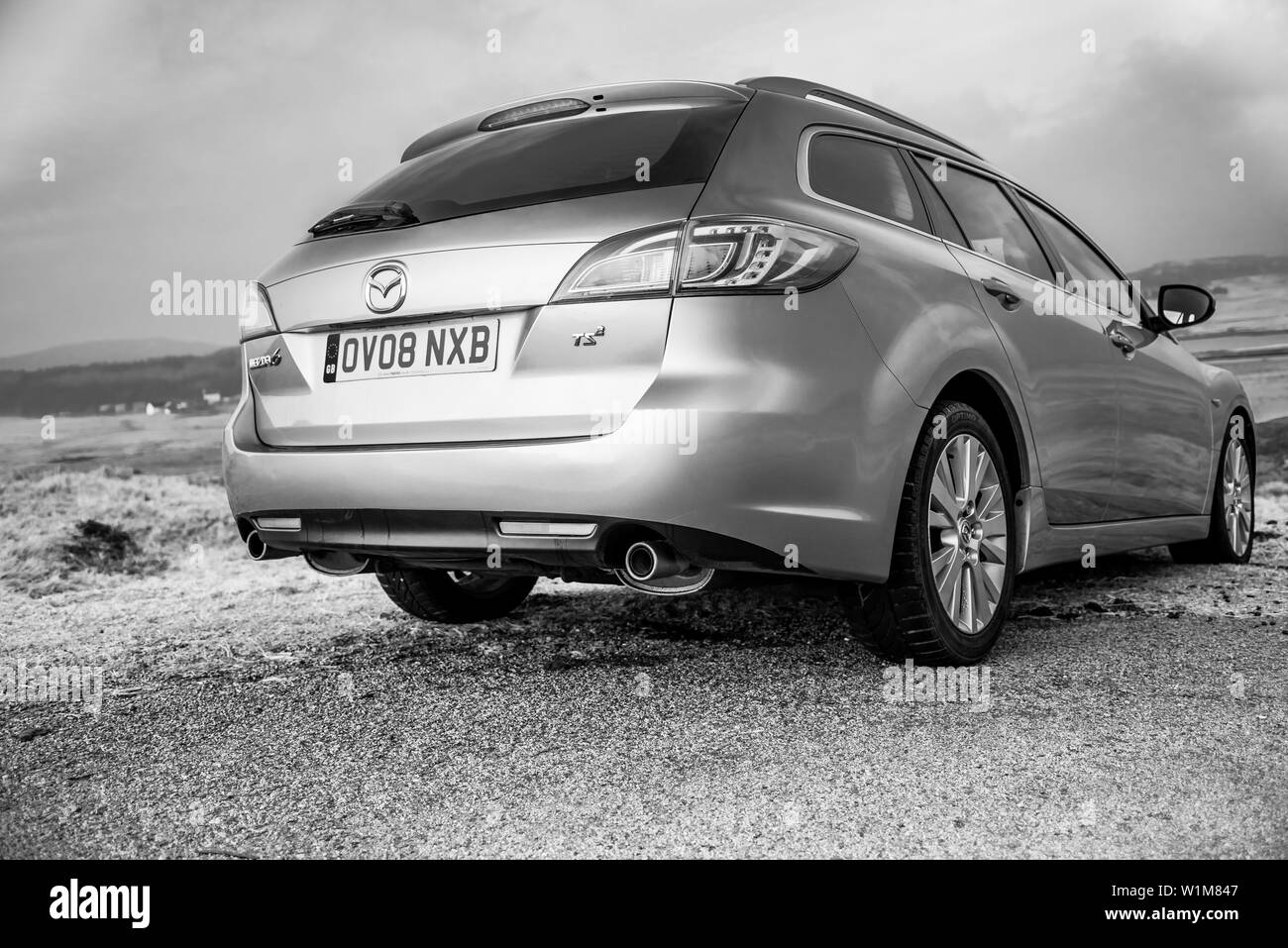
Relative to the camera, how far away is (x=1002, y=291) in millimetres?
3830

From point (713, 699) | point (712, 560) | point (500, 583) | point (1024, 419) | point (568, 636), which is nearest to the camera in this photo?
point (712, 560)

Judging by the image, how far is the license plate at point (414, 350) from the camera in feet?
9.34

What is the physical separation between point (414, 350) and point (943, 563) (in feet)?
5.47

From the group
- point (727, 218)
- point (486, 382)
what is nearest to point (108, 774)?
point (486, 382)

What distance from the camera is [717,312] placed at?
264 cm

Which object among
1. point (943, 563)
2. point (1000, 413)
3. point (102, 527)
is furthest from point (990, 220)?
point (102, 527)

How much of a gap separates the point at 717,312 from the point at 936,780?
46.5 inches

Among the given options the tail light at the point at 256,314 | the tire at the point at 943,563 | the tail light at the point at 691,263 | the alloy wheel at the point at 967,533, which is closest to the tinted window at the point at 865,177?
the tail light at the point at 691,263

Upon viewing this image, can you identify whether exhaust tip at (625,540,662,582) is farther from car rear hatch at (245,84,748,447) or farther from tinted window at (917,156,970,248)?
tinted window at (917,156,970,248)

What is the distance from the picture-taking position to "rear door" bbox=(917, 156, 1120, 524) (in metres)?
3.85

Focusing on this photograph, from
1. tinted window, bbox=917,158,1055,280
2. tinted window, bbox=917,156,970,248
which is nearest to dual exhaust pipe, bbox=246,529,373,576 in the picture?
tinted window, bbox=917,156,970,248

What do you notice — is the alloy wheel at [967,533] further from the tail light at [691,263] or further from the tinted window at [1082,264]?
the tinted window at [1082,264]

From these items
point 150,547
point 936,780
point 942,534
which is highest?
point 942,534

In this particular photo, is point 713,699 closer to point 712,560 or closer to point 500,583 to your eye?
point 712,560
